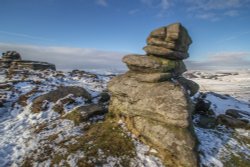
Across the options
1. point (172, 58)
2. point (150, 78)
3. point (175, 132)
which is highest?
point (172, 58)

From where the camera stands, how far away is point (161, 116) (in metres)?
15.2

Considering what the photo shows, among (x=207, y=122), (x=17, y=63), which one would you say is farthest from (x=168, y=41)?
(x=17, y=63)

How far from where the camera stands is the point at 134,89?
57.1 ft

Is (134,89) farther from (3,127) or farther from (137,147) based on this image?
(3,127)

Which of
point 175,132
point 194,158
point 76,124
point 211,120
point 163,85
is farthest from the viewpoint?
point 211,120

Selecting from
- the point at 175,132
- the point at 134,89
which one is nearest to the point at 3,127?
the point at 134,89

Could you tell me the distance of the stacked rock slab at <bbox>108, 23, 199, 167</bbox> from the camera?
1400 centimetres

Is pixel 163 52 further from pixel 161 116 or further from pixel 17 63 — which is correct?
pixel 17 63

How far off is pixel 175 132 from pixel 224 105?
17.7m

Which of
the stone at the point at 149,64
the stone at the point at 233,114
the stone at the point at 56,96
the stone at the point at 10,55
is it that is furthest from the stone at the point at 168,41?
the stone at the point at 10,55

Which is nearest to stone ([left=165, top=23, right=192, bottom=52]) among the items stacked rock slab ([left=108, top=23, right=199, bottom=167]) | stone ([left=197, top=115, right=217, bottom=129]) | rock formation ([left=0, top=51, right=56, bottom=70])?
stacked rock slab ([left=108, top=23, right=199, bottom=167])

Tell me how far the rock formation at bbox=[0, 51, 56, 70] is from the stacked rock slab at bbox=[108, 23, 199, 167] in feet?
137

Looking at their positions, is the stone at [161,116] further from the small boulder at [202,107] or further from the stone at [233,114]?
the stone at [233,114]

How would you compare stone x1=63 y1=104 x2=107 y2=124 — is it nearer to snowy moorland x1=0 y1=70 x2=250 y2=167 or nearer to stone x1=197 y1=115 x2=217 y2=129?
snowy moorland x1=0 y1=70 x2=250 y2=167
